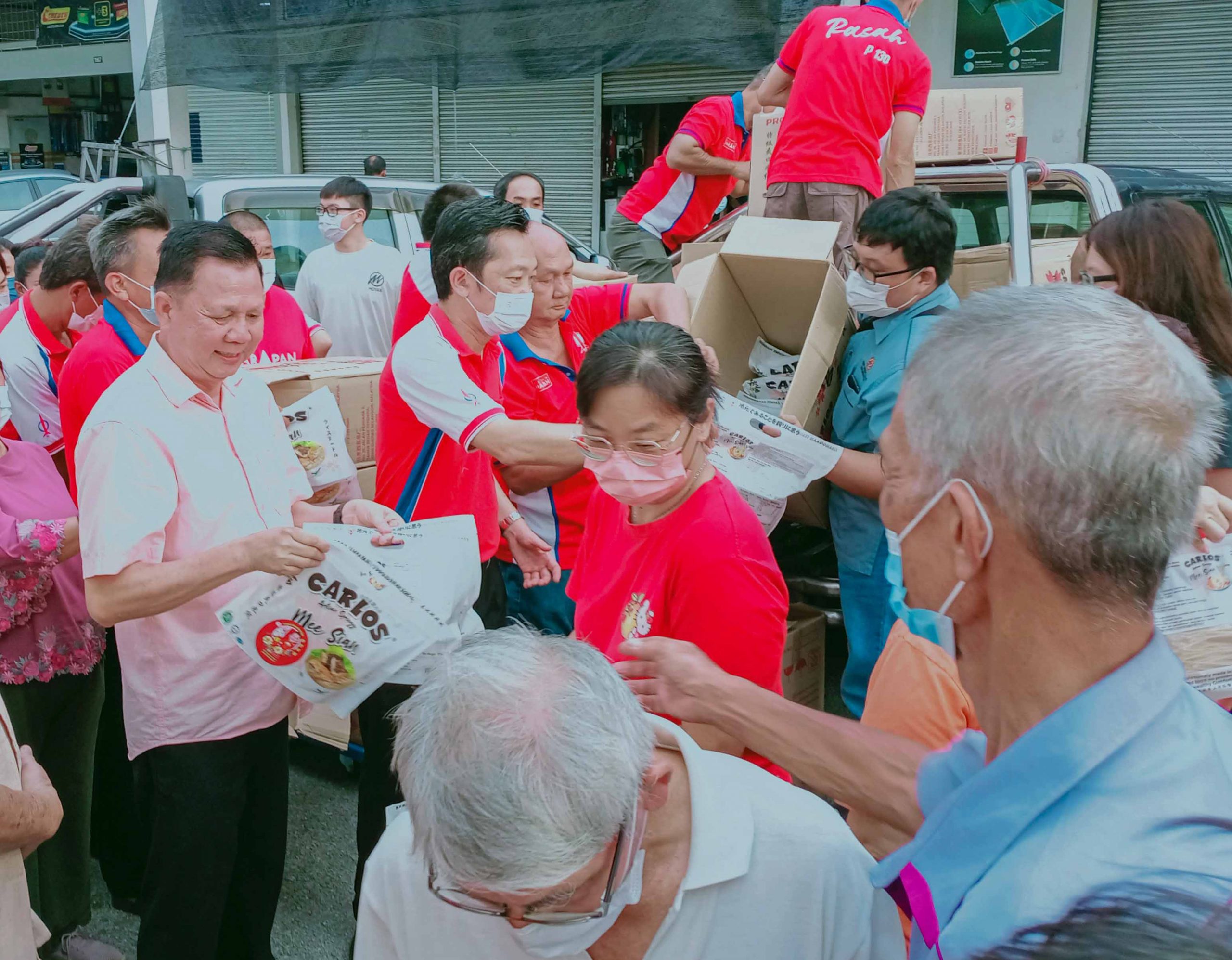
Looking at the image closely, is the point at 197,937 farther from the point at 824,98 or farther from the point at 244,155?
the point at 244,155

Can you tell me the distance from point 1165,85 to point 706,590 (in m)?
9.52

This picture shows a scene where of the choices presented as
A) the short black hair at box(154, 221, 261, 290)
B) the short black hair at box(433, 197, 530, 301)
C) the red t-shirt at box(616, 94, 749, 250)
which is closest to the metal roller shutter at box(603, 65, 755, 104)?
the red t-shirt at box(616, 94, 749, 250)

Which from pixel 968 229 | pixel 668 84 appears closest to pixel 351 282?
pixel 968 229

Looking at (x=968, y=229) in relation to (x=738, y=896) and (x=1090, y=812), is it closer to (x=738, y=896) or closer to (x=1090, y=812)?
(x=738, y=896)

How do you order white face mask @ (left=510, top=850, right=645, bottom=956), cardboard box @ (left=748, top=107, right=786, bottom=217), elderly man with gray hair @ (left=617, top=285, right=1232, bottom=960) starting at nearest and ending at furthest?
elderly man with gray hair @ (left=617, top=285, right=1232, bottom=960)
white face mask @ (left=510, top=850, right=645, bottom=956)
cardboard box @ (left=748, top=107, right=786, bottom=217)

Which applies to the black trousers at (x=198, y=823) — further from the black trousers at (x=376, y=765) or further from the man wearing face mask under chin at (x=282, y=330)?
the man wearing face mask under chin at (x=282, y=330)

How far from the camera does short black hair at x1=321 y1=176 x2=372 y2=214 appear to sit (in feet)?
18.8

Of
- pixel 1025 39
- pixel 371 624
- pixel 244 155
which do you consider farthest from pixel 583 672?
pixel 244 155

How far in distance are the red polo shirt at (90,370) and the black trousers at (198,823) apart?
1.08 metres

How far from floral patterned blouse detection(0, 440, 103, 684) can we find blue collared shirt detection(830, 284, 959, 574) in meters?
2.18

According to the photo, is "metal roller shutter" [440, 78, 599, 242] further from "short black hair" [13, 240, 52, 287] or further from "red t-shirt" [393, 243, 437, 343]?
"red t-shirt" [393, 243, 437, 343]

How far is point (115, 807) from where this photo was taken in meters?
3.34

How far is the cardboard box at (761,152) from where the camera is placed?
4488mm

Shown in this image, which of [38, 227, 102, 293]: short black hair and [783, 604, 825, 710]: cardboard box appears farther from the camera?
[38, 227, 102, 293]: short black hair
